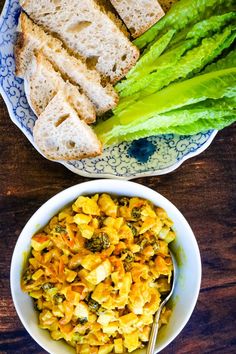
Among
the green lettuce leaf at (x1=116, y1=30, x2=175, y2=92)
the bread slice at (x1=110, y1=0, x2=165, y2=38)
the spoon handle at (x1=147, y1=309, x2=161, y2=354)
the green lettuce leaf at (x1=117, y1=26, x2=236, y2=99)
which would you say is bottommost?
the spoon handle at (x1=147, y1=309, x2=161, y2=354)

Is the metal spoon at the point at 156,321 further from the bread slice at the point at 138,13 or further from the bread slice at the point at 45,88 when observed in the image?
the bread slice at the point at 138,13

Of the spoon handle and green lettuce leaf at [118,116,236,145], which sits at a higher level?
green lettuce leaf at [118,116,236,145]

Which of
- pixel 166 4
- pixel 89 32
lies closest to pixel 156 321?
pixel 89 32

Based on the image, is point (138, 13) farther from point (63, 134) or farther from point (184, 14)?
point (63, 134)

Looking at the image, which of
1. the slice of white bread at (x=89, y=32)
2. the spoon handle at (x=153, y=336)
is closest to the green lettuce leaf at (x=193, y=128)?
the slice of white bread at (x=89, y=32)

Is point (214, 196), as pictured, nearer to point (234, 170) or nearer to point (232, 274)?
point (234, 170)

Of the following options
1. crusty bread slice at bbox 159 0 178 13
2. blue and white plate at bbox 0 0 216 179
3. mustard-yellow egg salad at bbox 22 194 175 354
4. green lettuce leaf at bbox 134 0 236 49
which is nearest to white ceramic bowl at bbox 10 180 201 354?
mustard-yellow egg salad at bbox 22 194 175 354

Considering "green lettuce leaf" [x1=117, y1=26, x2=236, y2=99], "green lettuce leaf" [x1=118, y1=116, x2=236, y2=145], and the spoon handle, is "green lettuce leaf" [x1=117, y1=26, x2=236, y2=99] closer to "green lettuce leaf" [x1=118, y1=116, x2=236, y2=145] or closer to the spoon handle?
"green lettuce leaf" [x1=118, y1=116, x2=236, y2=145]
